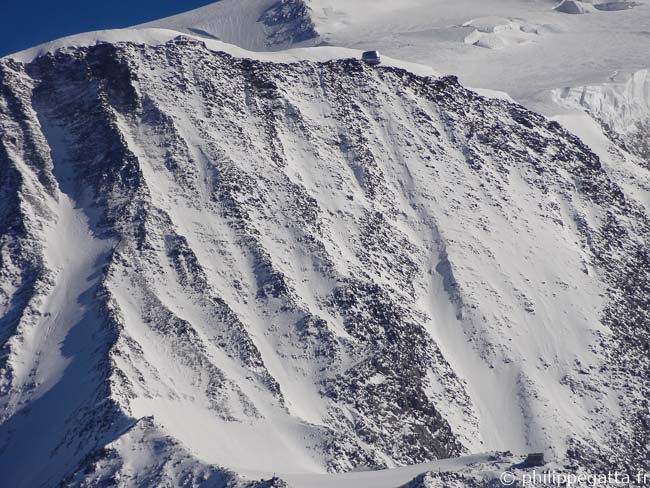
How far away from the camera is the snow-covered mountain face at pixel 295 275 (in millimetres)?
100875

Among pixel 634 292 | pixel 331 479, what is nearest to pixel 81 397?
pixel 331 479

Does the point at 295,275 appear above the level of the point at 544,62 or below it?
above

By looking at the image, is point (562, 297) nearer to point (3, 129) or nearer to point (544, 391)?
point (544, 391)

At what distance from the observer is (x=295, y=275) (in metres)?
118

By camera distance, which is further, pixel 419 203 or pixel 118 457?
pixel 419 203

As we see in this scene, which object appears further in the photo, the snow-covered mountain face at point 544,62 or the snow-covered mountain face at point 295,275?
the snow-covered mountain face at point 544,62

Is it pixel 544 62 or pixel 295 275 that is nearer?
pixel 295 275

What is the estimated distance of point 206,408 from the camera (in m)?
102

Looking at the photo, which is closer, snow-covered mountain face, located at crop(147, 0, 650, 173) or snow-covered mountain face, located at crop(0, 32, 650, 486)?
snow-covered mountain face, located at crop(0, 32, 650, 486)

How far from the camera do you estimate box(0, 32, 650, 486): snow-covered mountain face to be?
100875 millimetres

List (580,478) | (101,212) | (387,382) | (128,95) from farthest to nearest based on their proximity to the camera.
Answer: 1. (128,95)
2. (101,212)
3. (387,382)
4. (580,478)

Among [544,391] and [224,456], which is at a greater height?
[224,456]

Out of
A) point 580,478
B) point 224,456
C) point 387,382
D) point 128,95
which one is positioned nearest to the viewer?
point 580,478

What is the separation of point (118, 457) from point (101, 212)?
3619 cm
